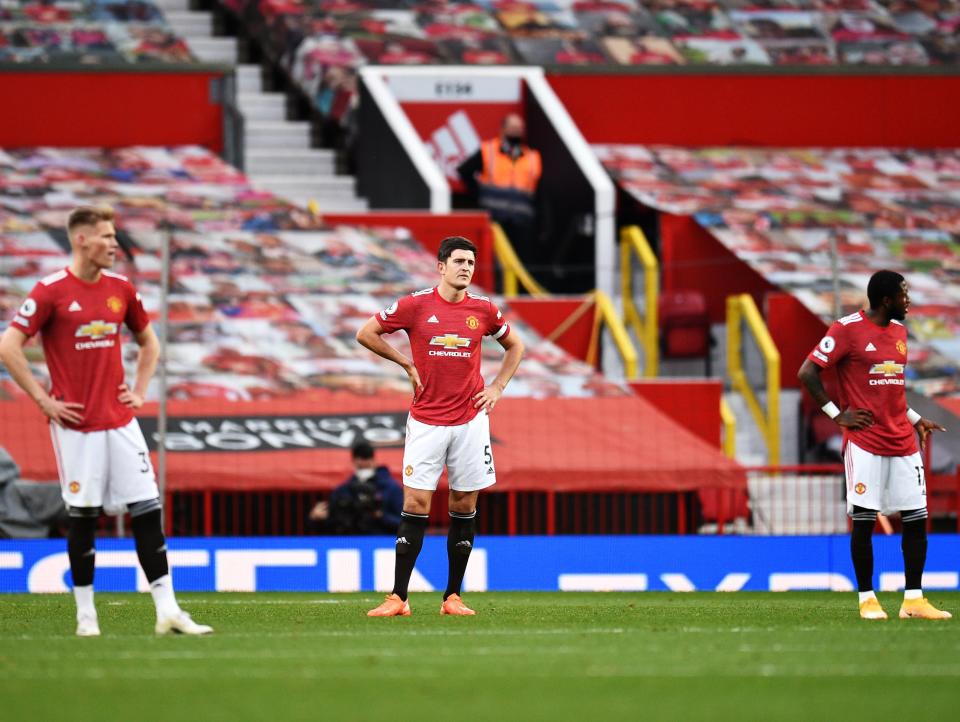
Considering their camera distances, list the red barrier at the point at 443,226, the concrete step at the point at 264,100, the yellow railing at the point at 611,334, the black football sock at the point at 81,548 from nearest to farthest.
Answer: the black football sock at the point at 81,548, the yellow railing at the point at 611,334, the red barrier at the point at 443,226, the concrete step at the point at 264,100

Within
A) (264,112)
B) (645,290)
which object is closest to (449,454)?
(645,290)

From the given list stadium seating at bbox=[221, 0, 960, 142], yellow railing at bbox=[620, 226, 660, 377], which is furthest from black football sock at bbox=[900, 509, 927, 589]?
stadium seating at bbox=[221, 0, 960, 142]

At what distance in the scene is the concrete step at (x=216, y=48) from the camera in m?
27.3

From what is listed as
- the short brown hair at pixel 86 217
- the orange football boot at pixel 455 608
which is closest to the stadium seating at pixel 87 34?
→ the orange football boot at pixel 455 608

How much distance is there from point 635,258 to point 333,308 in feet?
14.0

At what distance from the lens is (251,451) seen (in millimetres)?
17469

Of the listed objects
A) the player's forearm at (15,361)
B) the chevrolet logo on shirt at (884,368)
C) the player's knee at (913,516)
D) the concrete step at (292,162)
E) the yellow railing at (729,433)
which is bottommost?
the yellow railing at (729,433)

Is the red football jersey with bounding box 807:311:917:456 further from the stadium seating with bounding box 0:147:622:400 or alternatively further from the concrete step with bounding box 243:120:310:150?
the concrete step with bounding box 243:120:310:150

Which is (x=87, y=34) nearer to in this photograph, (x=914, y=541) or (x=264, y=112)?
(x=264, y=112)

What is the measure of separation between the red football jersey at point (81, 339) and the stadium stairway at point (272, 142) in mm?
14988

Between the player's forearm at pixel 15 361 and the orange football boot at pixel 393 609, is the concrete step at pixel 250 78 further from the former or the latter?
the player's forearm at pixel 15 361

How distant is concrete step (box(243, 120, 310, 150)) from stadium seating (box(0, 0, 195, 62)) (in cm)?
127

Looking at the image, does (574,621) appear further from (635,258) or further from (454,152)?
(454,152)

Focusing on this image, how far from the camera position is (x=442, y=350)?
10539mm
